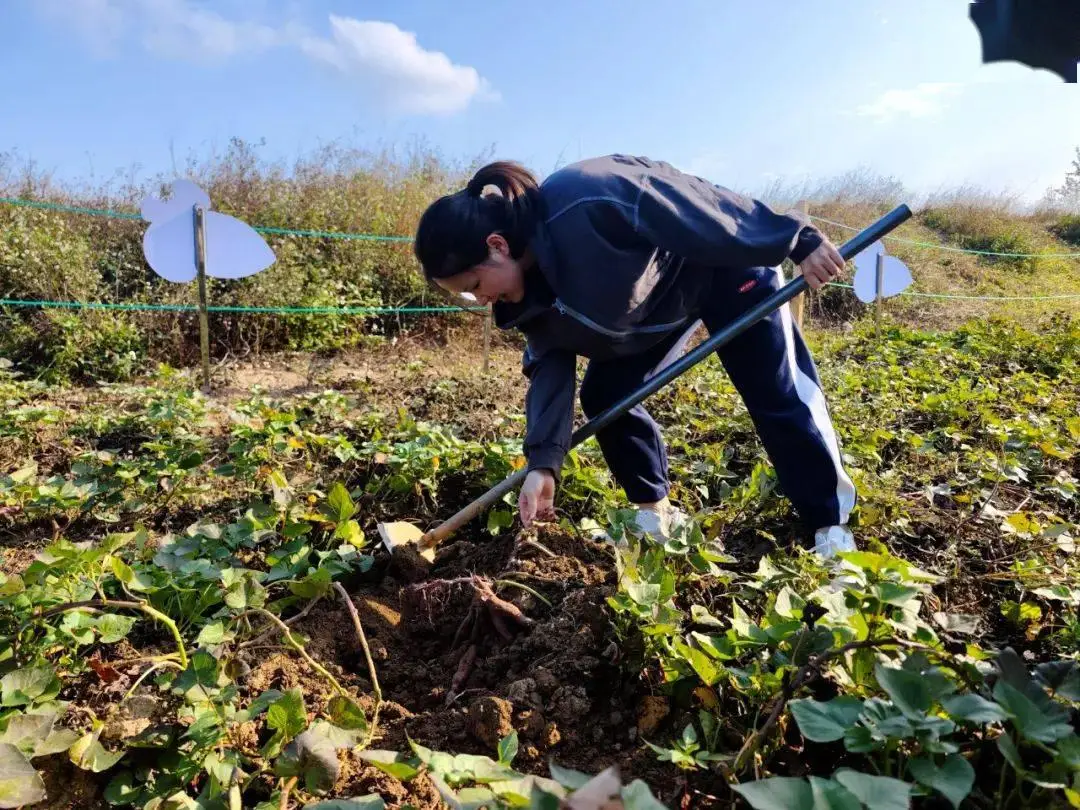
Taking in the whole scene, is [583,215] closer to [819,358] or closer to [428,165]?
[819,358]

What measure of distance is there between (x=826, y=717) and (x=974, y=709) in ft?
0.62

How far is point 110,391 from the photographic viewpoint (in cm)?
429

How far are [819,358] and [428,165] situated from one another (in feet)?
18.9

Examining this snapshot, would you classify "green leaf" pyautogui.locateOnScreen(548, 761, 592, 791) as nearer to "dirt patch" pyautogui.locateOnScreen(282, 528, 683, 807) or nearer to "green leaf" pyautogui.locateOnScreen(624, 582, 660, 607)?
"dirt patch" pyautogui.locateOnScreen(282, 528, 683, 807)

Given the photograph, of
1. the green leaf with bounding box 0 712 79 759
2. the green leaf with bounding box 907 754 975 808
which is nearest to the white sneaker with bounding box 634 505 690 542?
the green leaf with bounding box 907 754 975 808

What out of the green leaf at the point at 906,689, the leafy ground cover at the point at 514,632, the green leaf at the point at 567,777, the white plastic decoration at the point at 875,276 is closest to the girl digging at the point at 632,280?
the leafy ground cover at the point at 514,632

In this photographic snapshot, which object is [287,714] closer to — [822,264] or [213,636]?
[213,636]

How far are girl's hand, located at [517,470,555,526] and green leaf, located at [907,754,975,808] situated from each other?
113 centimetres

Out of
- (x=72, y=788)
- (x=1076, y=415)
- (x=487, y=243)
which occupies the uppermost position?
(x=487, y=243)

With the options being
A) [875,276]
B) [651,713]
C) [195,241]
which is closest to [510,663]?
[651,713]

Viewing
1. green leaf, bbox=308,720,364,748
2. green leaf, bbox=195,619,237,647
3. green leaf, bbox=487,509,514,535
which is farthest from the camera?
green leaf, bbox=487,509,514,535

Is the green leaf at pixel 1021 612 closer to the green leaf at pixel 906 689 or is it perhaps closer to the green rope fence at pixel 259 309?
the green leaf at pixel 906 689

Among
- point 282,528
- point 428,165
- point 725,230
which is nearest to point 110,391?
point 282,528

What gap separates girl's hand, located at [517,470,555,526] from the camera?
1971 mm
